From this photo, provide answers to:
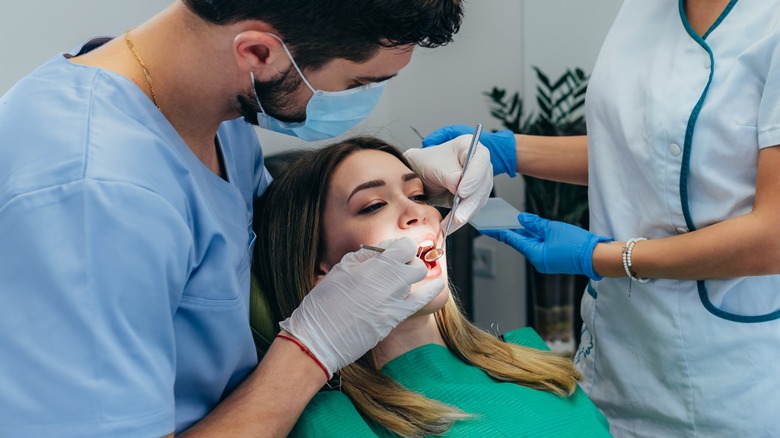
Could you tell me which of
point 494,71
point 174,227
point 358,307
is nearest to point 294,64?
point 174,227

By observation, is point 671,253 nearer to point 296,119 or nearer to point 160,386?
point 296,119

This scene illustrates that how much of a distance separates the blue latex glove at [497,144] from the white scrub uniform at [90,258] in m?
0.86

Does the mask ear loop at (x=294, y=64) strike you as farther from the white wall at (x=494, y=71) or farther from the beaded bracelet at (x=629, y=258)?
the white wall at (x=494, y=71)

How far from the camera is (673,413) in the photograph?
59.0 inches

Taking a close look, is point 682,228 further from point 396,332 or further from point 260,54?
point 260,54

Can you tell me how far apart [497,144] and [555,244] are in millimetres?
311

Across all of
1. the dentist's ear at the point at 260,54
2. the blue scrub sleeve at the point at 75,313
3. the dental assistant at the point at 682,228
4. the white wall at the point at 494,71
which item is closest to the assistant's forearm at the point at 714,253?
the dental assistant at the point at 682,228

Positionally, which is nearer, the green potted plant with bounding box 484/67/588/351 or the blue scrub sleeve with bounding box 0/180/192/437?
the blue scrub sleeve with bounding box 0/180/192/437

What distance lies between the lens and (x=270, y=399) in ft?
3.62

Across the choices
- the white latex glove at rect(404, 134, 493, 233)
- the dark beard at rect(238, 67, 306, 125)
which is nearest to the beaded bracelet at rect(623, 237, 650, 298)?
the white latex glove at rect(404, 134, 493, 233)

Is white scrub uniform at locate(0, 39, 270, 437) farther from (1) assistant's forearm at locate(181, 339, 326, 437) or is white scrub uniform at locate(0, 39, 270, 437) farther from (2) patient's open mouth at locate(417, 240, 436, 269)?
(2) patient's open mouth at locate(417, 240, 436, 269)

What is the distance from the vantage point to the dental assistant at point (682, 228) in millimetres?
1316

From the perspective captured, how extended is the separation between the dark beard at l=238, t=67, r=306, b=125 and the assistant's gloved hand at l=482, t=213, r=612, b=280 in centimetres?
68

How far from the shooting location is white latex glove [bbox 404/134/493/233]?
1490mm
